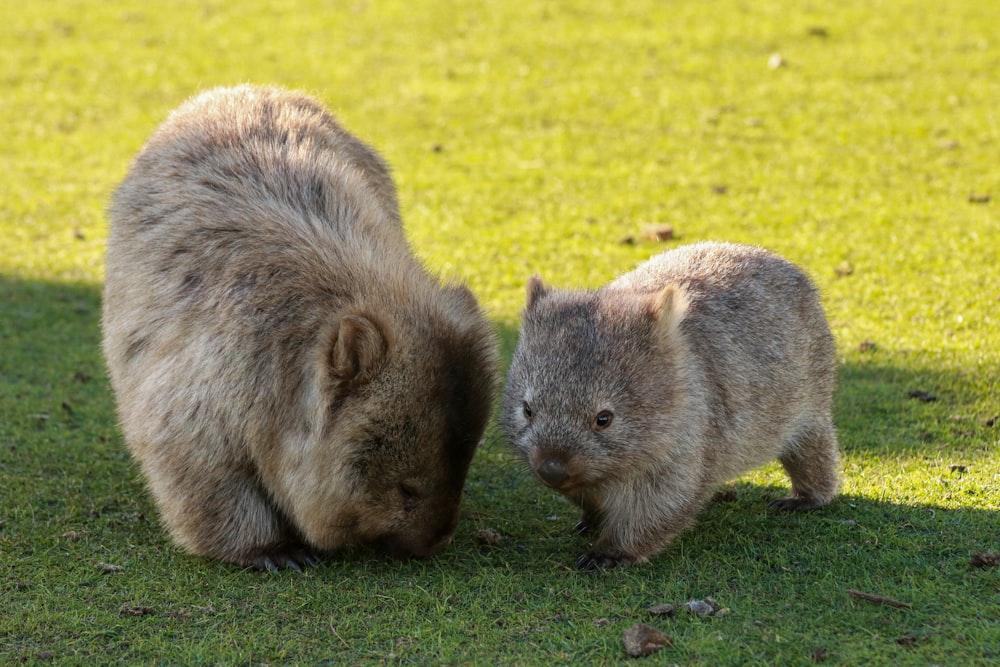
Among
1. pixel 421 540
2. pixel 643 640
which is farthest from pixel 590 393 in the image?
pixel 643 640

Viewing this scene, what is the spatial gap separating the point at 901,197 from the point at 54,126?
26.7 feet

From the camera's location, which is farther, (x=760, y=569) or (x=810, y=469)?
(x=810, y=469)

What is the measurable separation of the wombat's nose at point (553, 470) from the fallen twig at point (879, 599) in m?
1.13

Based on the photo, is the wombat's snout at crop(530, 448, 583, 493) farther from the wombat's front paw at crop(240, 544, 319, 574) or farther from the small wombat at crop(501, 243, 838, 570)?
the wombat's front paw at crop(240, 544, 319, 574)

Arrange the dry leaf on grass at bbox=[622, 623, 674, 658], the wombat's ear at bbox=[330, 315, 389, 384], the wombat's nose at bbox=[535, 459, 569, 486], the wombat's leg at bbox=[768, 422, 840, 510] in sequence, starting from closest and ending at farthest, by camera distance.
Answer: the dry leaf on grass at bbox=[622, 623, 674, 658] → the wombat's ear at bbox=[330, 315, 389, 384] → the wombat's nose at bbox=[535, 459, 569, 486] → the wombat's leg at bbox=[768, 422, 840, 510]

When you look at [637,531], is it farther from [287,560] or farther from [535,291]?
[287,560]

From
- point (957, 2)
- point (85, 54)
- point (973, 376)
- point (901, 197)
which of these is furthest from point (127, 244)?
point (957, 2)

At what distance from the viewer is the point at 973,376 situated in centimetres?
648

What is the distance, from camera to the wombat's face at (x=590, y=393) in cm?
452

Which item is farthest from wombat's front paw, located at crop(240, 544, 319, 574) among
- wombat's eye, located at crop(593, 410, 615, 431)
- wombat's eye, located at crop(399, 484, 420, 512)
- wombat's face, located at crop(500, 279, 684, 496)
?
wombat's eye, located at crop(593, 410, 615, 431)

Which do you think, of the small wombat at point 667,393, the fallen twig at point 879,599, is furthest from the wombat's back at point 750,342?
the fallen twig at point 879,599

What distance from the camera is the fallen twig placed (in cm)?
418

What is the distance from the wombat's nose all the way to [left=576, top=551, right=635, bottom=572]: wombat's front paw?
0.46 metres

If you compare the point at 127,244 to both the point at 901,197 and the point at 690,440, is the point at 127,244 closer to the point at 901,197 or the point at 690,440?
the point at 690,440
